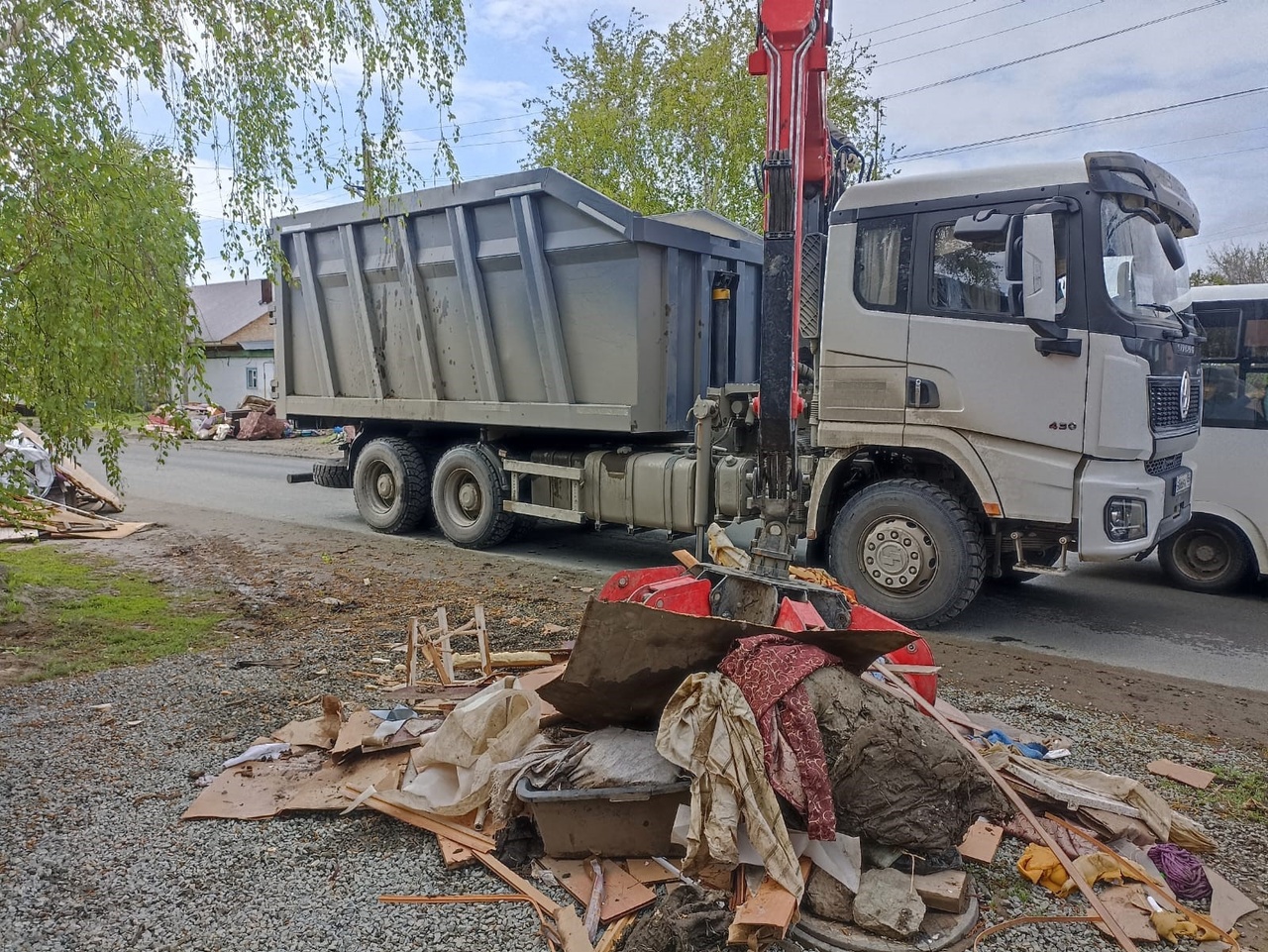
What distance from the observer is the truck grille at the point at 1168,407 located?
555 centimetres

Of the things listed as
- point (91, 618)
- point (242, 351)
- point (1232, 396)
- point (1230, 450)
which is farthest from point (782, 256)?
point (242, 351)

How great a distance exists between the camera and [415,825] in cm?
335

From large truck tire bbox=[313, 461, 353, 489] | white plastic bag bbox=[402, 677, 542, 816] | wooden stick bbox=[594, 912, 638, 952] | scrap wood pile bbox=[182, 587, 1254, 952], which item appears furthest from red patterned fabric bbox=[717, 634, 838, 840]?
large truck tire bbox=[313, 461, 353, 489]

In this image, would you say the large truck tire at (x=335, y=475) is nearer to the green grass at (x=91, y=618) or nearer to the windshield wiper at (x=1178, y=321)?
the green grass at (x=91, y=618)

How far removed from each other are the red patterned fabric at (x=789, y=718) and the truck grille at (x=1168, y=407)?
11.7ft

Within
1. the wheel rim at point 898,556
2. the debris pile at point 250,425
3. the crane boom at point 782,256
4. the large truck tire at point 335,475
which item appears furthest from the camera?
the debris pile at point 250,425

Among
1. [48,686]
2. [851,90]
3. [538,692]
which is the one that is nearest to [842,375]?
[538,692]

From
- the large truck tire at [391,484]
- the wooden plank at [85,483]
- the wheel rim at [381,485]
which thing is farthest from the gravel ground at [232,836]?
the wooden plank at [85,483]

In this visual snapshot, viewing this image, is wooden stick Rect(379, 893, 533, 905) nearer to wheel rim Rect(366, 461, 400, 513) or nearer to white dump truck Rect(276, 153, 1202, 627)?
white dump truck Rect(276, 153, 1202, 627)

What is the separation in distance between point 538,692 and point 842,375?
358cm

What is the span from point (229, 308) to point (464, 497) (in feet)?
111

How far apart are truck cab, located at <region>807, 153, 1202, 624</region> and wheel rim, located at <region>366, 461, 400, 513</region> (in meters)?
5.14

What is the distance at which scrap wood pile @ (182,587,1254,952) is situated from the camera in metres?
2.80

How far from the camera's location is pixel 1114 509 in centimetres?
552
